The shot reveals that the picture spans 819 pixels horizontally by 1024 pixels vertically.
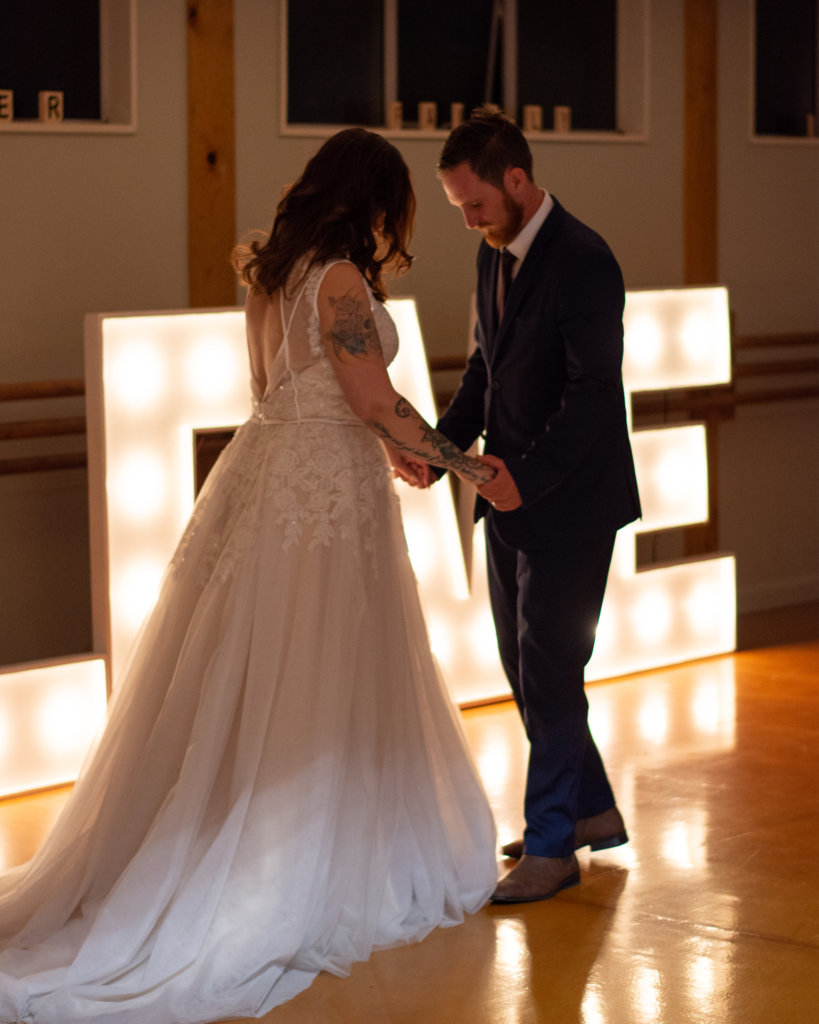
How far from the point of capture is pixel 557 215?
128 inches

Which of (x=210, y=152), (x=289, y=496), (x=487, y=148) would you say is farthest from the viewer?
(x=210, y=152)

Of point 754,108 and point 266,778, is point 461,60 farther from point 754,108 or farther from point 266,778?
point 266,778

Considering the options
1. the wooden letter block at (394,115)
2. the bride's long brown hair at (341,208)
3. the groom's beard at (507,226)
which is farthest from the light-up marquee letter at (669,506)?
the bride's long brown hair at (341,208)

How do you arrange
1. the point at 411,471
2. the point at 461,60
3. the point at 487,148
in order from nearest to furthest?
the point at 487,148 < the point at 411,471 < the point at 461,60

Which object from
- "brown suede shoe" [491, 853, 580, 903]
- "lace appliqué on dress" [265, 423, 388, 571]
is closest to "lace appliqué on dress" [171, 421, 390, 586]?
"lace appliqué on dress" [265, 423, 388, 571]

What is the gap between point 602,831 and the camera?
3.55m

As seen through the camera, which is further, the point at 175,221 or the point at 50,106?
the point at 175,221

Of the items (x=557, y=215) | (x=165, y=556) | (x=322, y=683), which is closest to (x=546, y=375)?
(x=557, y=215)

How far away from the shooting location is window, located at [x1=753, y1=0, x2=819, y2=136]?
6.85 metres

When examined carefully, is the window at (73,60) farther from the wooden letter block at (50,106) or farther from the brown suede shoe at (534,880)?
the brown suede shoe at (534,880)

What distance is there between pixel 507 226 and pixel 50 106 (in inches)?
82.5

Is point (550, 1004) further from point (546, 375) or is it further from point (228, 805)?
point (546, 375)

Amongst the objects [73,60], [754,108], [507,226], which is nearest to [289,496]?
[507,226]

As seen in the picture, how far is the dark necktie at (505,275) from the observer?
3.33m
